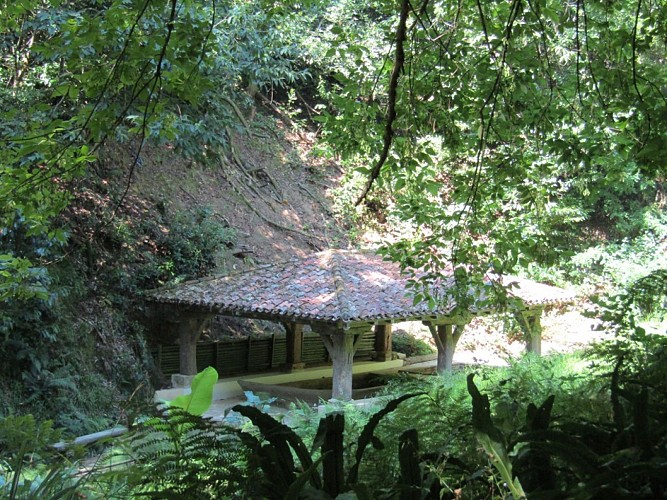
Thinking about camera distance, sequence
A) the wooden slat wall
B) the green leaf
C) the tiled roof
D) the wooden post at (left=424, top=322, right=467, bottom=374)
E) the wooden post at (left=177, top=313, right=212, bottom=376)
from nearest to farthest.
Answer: the green leaf < the tiled roof < the wooden post at (left=177, top=313, right=212, bottom=376) < the wooden post at (left=424, top=322, right=467, bottom=374) < the wooden slat wall

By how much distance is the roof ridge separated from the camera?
31.5ft

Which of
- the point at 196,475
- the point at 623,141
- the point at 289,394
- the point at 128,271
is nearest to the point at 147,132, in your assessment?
the point at 196,475

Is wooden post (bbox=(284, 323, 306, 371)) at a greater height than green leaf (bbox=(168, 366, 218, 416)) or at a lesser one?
lesser

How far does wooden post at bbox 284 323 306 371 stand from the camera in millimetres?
12539

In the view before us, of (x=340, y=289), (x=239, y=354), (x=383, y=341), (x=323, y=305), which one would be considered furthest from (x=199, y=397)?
(x=383, y=341)

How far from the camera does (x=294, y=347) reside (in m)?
12.7

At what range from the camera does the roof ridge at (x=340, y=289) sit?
9594 mm

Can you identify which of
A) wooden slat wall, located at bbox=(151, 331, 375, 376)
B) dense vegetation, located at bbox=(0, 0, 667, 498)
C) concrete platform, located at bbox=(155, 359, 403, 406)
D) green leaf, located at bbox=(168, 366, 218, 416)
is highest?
dense vegetation, located at bbox=(0, 0, 667, 498)

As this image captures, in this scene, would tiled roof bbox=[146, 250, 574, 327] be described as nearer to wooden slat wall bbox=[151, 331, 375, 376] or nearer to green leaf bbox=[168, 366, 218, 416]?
wooden slat wall bbox=[151, 331, 375, 376]

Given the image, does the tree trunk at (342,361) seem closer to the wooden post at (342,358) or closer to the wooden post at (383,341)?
the wooden post at (342,358)

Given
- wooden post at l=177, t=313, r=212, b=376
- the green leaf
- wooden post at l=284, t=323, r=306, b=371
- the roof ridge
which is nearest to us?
the green leaf

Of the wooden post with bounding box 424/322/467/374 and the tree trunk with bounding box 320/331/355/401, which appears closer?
the tree trunk with bounding box 320/331/355/401

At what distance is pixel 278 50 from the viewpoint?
42.1 ft

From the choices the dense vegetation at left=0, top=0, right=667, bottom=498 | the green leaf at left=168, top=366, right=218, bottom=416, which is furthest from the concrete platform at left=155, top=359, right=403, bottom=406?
the green leaf at left=168, top=366, right=218, bottom=416
